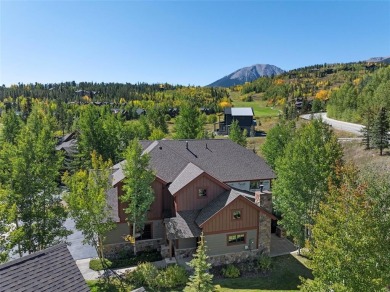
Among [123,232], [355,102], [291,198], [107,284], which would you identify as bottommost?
[107,284]

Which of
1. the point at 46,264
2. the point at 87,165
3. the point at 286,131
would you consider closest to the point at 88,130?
the point at 87,165

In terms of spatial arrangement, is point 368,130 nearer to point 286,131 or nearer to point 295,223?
point 286,131

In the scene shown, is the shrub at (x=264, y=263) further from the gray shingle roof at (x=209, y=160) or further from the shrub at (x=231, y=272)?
the gray shingle roof at (x=209, y=160)

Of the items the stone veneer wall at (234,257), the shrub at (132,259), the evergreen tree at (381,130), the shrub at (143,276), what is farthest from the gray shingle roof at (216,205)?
the evergreen tree at (381,130)

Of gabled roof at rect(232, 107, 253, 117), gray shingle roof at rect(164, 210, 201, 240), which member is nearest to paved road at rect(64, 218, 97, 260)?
gray shingle roof at rect(164, 210, 201, 240)

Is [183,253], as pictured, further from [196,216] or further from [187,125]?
[187,125]

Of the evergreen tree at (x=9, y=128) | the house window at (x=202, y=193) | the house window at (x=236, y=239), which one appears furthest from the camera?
the evergreen tree at (x=9, y=128)
